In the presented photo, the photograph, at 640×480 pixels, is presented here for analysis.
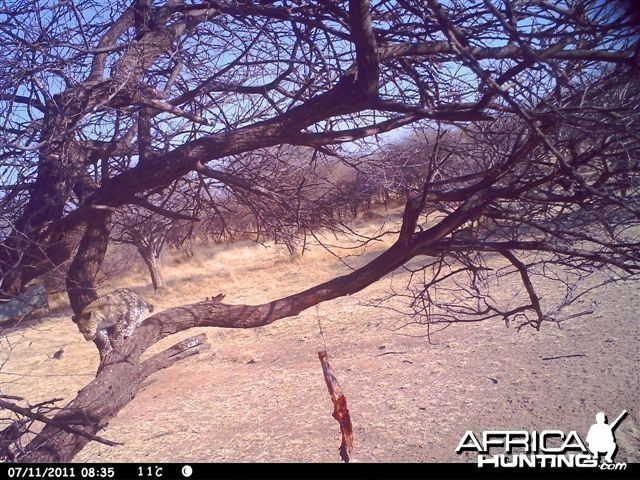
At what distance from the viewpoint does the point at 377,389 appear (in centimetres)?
919

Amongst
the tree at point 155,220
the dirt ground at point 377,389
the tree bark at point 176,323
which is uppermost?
the tree at point 155,220

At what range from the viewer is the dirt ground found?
6.77 metres

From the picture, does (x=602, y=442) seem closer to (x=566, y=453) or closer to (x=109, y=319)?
(x=566, y=453)

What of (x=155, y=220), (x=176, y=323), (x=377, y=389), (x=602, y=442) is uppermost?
(x=155, y=220)

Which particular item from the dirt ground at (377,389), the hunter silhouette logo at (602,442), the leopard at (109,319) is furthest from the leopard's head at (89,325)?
the hunter silhouette logo at (602,442)

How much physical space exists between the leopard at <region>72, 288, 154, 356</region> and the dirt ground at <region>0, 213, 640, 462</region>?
1.57 ft

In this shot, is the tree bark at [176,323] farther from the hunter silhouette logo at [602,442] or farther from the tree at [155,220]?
the hunter silhouette logo at [602,442]

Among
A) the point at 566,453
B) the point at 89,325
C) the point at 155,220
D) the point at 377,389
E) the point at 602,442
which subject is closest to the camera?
the point at 566,453

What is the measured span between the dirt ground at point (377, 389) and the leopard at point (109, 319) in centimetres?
48

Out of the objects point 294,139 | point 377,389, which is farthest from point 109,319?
point 377,389

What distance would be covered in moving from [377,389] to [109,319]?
18.0ft

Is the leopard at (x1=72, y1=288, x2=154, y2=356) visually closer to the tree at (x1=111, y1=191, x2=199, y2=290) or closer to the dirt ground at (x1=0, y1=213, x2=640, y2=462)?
the dirt ground at (x1=0, y1=213, x2=640, y2=462)

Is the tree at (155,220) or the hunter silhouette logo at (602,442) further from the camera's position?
the tree at (155,220)

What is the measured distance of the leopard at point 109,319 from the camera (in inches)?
189
